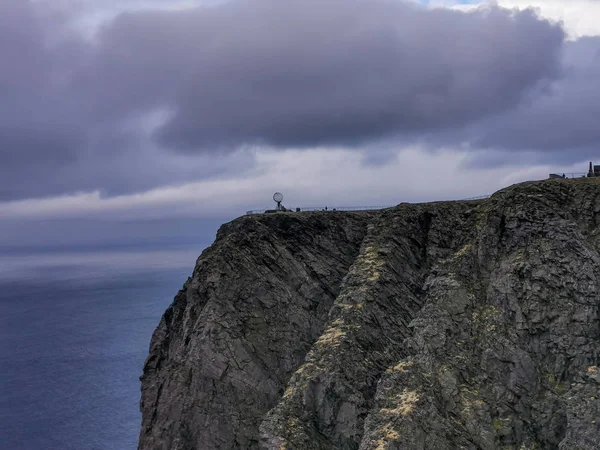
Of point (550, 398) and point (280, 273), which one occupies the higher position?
point (280, 273)

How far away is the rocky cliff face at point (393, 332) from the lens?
64375mm

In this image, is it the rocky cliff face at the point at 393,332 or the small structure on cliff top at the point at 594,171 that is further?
the small structure on cliff top at the point at 594,171

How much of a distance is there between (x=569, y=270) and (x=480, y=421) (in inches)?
697

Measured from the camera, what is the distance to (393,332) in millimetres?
73562

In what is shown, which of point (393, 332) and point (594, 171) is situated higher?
point (594, 171)

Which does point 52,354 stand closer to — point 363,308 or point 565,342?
point 363,308

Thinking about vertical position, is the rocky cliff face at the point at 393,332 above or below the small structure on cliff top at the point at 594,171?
below

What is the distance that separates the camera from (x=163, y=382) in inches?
3137

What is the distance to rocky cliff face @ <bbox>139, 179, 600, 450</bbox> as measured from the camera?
64375 mm

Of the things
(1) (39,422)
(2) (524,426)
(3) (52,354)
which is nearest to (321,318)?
(2) (524,426)

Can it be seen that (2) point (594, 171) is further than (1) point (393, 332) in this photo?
Yes

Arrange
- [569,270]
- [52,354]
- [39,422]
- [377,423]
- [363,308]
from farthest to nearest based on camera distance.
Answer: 1. [52,354]
2. [39,422]
3. [363,308]
4. [569,270]
5. [377,423]

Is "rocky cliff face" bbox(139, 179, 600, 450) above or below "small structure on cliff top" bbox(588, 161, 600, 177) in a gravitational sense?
below

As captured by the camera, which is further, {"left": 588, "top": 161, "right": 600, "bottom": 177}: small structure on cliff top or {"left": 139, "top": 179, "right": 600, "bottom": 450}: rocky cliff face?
{"left": 588, "top": 161, "right": 600, "bottom": 177}: small structure on cliff top
